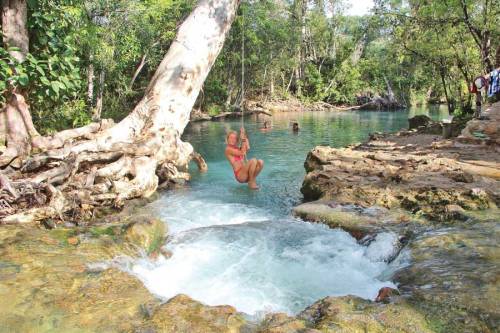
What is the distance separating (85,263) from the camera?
4066 mm

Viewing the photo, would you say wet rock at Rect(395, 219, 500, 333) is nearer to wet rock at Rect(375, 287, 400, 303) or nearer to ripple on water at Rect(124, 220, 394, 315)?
wet rock at Rect(375, 287, 400, 303)

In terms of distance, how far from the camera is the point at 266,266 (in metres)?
4.71

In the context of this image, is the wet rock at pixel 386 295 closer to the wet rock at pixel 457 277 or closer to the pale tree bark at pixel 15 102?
the wet rock at pixel 457 277

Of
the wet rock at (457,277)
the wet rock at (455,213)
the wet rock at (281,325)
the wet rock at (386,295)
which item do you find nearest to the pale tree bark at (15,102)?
the wet rock at (281,325)

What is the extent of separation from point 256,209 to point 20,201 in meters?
3.77

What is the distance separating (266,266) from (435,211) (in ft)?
8.18

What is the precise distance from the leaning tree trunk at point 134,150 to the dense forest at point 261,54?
1.35 metres

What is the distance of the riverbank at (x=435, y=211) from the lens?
10.3ft

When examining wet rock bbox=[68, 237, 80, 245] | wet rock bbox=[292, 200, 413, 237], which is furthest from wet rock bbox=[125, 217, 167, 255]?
wet rock bbox=[292, 200, 413, 237]

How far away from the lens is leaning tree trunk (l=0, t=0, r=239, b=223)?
6.00m

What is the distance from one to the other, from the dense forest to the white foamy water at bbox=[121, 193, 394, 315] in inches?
172

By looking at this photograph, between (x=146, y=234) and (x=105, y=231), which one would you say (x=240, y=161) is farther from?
(x=105, y=231)

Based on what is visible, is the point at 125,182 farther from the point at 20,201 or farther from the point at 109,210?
the point at 20,201

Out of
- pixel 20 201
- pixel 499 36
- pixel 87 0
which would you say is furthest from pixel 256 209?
pixel 499 36
